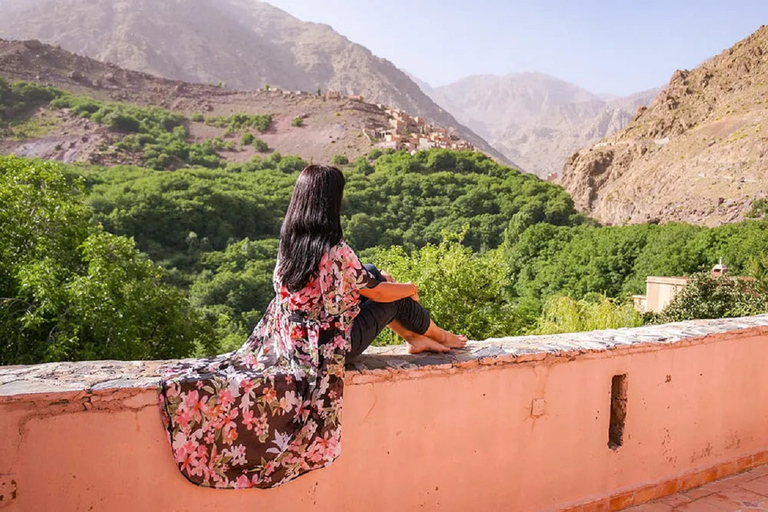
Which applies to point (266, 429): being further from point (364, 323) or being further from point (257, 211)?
point (257, 211)

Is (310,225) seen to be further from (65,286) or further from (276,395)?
(65,286)

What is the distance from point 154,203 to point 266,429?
48.2 m

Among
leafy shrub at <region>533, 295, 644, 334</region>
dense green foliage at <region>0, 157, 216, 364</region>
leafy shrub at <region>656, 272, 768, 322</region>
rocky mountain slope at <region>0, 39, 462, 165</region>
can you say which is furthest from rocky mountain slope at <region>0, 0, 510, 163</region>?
dense green foliage at <region>0, 157, 216, 364</region>

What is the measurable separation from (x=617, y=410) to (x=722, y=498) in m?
0.76

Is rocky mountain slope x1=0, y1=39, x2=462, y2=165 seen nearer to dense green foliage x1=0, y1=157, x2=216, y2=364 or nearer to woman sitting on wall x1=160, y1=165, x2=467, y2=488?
dense green foliage x1=0, y1=157, x2=216, y2=364

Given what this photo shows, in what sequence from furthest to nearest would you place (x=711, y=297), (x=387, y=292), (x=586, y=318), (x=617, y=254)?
1. (x=617, y=254)
2. (x=586, y=318)
3. (x=711, y=297)
4. (x=387, y=292)

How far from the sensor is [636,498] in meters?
2.87

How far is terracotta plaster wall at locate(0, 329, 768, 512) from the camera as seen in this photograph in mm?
1760

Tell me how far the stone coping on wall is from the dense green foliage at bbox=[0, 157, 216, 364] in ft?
20.4

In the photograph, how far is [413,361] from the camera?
234 centimetres

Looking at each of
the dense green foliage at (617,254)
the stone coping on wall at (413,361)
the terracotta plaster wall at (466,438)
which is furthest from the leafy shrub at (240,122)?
the terracotta plaster wall at (466,438)

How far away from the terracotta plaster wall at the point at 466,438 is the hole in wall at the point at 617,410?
0.12 feet

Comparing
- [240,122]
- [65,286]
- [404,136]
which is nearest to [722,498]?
[65,286]

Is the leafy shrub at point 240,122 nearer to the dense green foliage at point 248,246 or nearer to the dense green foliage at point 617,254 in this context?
the dense green foliage at point 248,246
